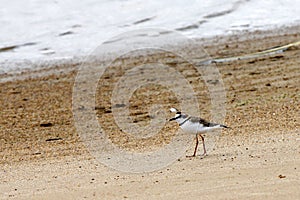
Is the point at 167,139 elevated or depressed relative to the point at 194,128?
depressed

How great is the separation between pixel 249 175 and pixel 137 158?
1.43m

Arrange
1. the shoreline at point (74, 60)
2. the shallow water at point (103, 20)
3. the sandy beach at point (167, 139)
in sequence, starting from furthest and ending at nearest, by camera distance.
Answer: the shallow water at point (103, 20)
the shoreline at point (74, 60)
the sandy beach at point (167, 139)

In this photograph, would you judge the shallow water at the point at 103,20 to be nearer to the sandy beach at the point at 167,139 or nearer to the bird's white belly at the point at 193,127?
the sandy beach at the point at 167,139

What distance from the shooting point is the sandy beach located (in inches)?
238

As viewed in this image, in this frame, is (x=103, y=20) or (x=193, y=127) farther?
(x=103, y=20)

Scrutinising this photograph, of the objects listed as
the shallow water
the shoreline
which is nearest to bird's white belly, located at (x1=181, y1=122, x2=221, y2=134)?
the shoreline

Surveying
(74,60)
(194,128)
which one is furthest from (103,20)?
(194,128)

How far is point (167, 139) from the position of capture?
8.15m

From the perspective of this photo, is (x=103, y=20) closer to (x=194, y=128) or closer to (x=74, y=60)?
(x=74, y=60)

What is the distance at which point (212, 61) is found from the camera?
41.3 feet

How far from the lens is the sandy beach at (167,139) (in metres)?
6.04

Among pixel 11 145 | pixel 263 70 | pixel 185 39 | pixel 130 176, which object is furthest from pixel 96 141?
pixel 185 39

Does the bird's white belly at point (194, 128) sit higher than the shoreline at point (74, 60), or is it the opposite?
the bird's white belly at point (194, 128)

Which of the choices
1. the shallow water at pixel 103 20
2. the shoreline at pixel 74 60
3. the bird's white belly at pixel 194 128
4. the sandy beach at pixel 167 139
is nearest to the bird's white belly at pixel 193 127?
the bird's white belly at pixel 194 128
